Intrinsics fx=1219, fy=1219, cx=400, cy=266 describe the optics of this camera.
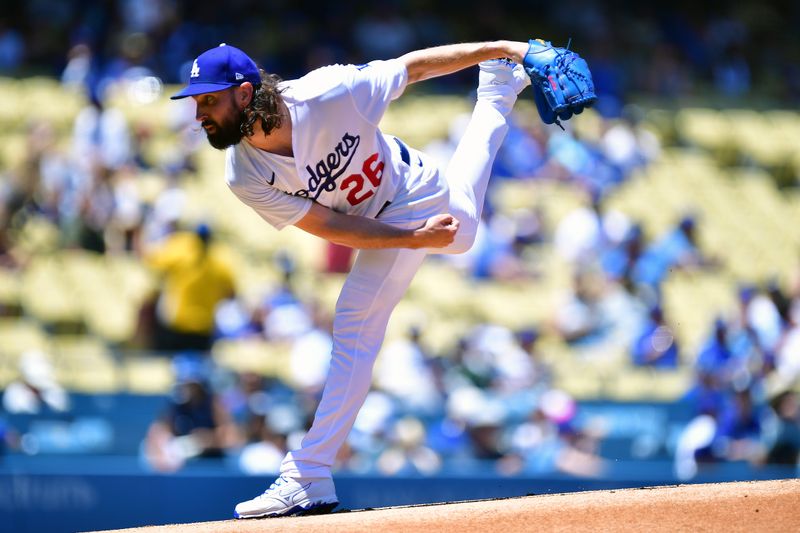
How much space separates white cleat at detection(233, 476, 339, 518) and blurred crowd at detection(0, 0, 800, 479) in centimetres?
302

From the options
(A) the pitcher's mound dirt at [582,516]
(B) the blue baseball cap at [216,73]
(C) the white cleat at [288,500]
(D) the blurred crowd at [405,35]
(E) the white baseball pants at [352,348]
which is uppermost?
(D) the blurred crowd at [405,35]

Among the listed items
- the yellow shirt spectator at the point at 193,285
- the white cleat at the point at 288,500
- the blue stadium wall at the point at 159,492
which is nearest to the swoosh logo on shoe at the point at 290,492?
the white cleat at the point at 288,500

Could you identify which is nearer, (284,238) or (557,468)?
(557,468)

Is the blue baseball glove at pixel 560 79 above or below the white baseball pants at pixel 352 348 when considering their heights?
above

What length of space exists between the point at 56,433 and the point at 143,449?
0.60 meters

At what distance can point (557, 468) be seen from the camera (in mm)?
8078

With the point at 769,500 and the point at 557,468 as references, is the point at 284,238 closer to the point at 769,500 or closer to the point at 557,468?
the point at 557,468

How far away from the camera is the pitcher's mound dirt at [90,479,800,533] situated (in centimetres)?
441

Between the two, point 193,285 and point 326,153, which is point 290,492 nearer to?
point 326,153

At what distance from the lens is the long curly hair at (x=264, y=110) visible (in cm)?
439

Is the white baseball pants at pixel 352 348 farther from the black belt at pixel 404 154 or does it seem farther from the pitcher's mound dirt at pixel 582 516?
the black belt at pixel 404 154

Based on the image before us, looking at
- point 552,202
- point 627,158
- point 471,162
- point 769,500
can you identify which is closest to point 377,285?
point 471,162

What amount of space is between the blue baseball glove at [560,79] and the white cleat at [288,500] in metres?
1.76

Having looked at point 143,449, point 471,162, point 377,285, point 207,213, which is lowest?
point 143,449
